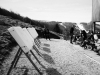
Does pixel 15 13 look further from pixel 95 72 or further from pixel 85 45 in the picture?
pixel 95 72

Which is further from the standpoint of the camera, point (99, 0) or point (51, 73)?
point (99, 0)

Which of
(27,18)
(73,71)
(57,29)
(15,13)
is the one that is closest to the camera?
(73,71)

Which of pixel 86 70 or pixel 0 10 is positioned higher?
pixel 0 10

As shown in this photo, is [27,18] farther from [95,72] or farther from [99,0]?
[95,72]

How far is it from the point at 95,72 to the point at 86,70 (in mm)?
300

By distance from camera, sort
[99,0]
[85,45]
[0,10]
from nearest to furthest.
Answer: [85,45] < [99,0] < [0,10]

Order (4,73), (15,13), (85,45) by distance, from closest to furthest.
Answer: (4,73)
(85,45)
(15,13)

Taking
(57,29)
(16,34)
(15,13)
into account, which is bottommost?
(57,29)

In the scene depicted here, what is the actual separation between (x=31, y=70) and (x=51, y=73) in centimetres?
73

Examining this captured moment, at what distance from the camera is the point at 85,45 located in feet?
30.4

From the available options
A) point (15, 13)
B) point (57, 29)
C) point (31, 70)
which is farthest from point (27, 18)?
point (31, 70)

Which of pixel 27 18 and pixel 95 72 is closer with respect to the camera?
pixel 95 72

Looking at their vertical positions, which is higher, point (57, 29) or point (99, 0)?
point (99, 0)

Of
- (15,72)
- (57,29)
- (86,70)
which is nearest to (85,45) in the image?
(86,70)
